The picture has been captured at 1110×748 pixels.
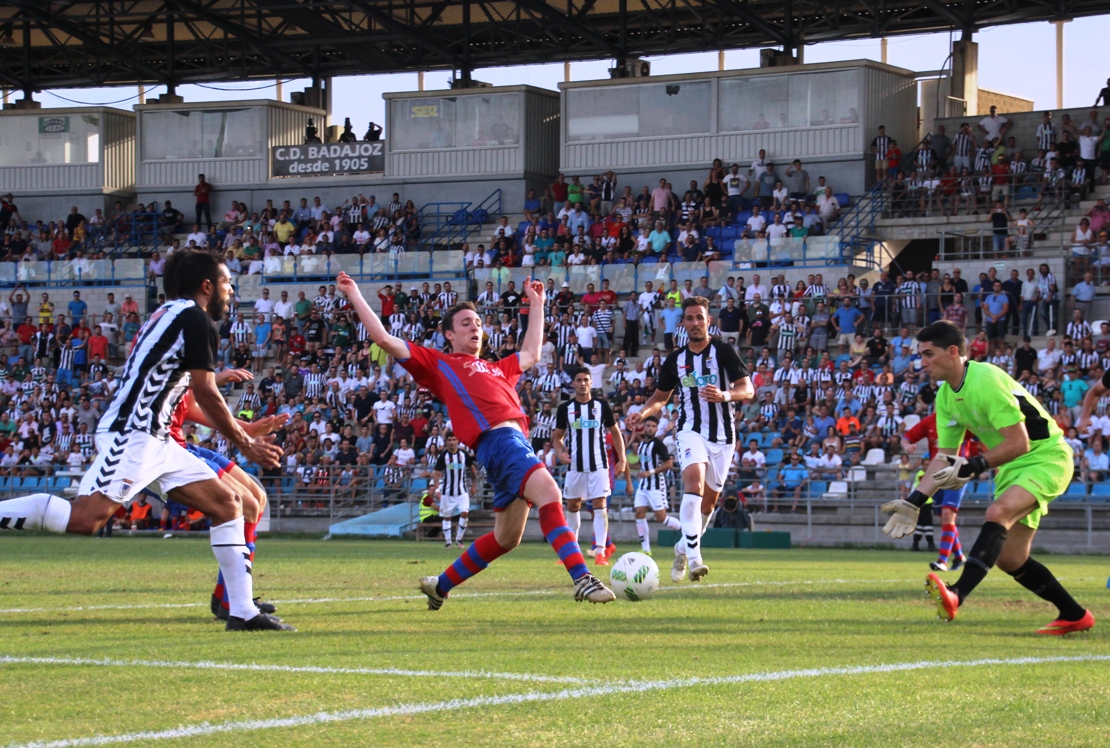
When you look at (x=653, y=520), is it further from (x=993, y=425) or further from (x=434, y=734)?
(x=434, y=734)

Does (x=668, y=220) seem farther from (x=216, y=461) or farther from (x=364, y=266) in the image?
(x=216, y=461)

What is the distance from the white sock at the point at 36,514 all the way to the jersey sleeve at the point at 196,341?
0.95m

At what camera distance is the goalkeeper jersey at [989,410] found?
338 inches

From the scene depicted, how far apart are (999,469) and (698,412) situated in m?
4.15

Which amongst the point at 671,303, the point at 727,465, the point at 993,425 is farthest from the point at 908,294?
the point at 993,425

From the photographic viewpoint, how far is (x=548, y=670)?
6.42 m

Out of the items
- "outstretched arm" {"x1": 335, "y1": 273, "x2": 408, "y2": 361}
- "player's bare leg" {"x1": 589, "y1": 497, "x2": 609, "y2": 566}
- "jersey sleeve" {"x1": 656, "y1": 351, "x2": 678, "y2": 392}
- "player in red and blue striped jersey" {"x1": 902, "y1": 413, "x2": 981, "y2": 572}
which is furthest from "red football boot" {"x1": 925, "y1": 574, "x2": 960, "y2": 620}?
"player's bare leg" {"x1": 589, "y1": 497, "x2": 609, "y2": 566}

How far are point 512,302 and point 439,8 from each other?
1462cm

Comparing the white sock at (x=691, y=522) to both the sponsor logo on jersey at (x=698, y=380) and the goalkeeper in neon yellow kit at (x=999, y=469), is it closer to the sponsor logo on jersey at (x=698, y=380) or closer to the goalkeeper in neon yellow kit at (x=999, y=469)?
the sponsor logo on jersey at (x=698, y=380)

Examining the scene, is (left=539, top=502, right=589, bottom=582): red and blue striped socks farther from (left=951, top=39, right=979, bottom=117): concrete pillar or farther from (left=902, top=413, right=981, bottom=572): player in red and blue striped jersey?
(left=951, top=39, right=979, bottom=117): concrete pillar

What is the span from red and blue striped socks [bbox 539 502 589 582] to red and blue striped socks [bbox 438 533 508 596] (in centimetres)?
39

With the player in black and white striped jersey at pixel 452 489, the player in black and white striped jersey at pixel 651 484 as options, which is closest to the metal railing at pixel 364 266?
the player in black and white striped jersey at pixel 452 489

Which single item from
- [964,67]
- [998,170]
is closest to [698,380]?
[998,170]

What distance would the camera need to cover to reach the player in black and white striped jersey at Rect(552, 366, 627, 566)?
17234 millimetres
